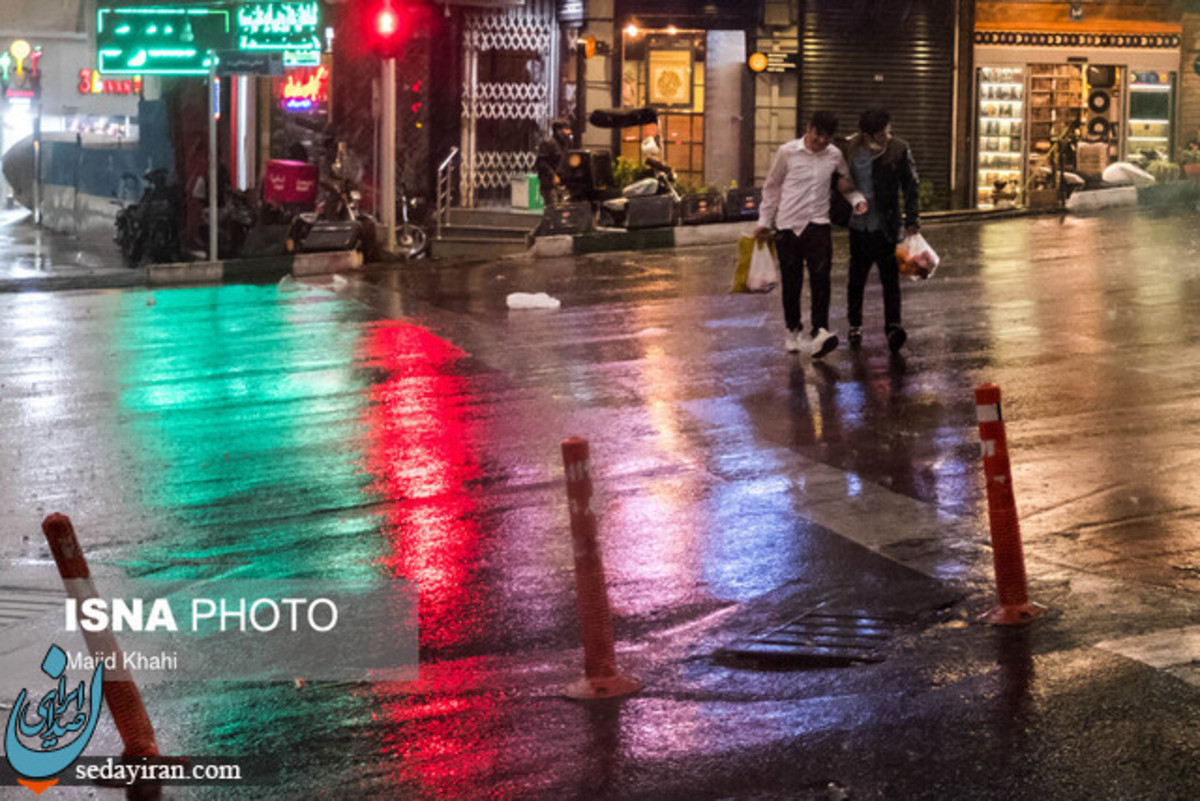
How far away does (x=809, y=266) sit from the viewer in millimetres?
13750

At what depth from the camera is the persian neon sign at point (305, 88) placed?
3153 centimetres

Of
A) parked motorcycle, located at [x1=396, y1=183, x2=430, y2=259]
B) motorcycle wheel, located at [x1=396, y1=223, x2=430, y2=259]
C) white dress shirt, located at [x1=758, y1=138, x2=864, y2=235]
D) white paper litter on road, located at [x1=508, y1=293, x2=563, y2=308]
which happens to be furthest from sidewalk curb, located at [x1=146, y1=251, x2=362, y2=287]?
white dress shirt, located at [x1=758, y1=138, x2=864, y2=235]

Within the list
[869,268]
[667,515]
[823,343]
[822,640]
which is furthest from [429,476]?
[869,268]

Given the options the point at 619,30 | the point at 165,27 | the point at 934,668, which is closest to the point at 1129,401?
the point at 934,668

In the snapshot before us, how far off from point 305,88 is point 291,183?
5846 millimetres

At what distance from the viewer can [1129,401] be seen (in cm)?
1188

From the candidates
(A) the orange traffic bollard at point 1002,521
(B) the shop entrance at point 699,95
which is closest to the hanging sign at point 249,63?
(B) the shop entrance at point 699,95

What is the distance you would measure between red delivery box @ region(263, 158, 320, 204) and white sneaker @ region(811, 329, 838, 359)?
14310 millimetres

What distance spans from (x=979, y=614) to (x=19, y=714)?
3981 millimetres

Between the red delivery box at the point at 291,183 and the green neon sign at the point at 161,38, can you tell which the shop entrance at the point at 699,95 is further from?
the green neon sign at the point at 161,38

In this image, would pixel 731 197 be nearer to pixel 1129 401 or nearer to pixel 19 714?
pixel 1129 401

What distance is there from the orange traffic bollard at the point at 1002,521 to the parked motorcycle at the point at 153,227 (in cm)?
2197

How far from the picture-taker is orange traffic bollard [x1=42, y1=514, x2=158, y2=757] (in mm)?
5680

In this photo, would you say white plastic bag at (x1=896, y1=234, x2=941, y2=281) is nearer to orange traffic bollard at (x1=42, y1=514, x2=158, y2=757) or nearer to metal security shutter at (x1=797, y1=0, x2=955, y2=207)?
orange traffic bollard at (x1=42, y1=514, x2=158, y2=757)
